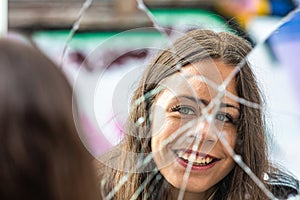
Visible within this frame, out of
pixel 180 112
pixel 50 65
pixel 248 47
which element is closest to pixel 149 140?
pixel 180 112

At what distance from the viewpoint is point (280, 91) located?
81cm

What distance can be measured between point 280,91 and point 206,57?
12 centimetres

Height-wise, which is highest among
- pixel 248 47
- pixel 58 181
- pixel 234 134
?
pixel 248 47

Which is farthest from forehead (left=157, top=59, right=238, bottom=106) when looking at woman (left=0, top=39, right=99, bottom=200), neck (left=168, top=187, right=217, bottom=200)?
woman (left=0, top=39, right=99, bottom=200)

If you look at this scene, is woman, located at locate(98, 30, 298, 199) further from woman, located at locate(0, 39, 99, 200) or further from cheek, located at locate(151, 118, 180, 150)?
woman, located at locate(0, 39, 99, 200)

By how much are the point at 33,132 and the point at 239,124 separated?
0.45m

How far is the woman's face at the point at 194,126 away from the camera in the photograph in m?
0.78

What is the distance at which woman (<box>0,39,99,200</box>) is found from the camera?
Result: 1.22ft

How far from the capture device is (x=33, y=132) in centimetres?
38

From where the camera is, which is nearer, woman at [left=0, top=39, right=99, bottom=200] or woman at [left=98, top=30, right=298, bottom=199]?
woman at [left=0, top=39, right=99, bottom=200]

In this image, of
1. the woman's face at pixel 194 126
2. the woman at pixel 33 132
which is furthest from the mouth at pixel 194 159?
the woman at pixel 33 132

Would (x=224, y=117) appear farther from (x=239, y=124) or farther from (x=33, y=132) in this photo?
(x=33, y=132)

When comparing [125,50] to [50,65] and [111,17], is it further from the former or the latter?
[50,65]

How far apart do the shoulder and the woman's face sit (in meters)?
0.05
